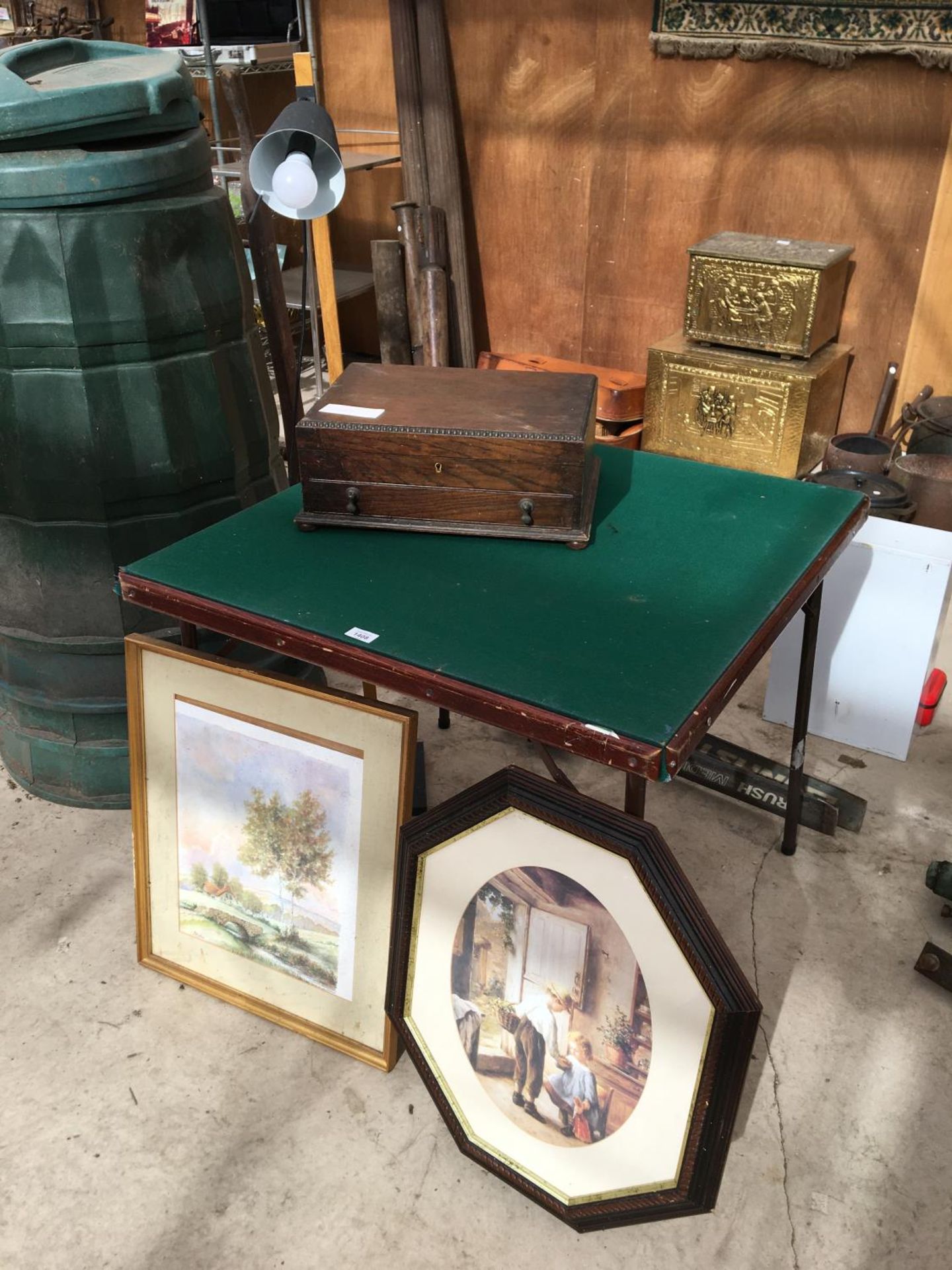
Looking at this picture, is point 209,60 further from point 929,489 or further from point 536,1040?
point 536,1040

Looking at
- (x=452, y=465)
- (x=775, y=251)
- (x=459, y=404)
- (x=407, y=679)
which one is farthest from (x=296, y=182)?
(x=775, y=251)

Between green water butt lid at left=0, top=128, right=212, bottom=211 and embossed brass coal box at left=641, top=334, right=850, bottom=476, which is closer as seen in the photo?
green water butt lid at left=0, top=128, right=212, bottom=211

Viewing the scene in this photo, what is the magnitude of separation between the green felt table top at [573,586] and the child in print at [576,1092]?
0.60 metres

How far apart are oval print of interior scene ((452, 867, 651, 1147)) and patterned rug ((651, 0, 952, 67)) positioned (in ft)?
11.3

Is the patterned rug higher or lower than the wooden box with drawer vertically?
higher

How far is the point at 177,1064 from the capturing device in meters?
2.09

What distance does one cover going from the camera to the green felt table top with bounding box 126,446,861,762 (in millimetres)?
1625

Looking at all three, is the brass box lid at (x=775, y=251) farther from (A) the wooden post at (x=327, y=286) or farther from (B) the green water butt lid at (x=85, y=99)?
(B) the green water butt lid at (x=85, y=99)

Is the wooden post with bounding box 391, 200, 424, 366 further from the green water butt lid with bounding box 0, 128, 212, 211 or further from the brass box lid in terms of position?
the green water butt lid with bounding box 0, 128, 212, 211

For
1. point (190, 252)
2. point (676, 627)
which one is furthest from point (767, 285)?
point (676, 627)

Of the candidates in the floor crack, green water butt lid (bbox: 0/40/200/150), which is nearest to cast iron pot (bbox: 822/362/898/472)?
the floor crack

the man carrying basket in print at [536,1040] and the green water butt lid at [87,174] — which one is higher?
the green water butt lid at [87,174]

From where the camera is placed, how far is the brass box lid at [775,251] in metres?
3.95

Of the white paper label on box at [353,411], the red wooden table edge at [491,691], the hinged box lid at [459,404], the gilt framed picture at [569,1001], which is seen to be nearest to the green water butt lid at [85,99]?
the hinged box lid at [459,404]
